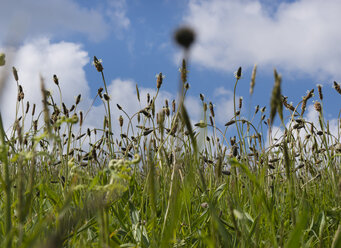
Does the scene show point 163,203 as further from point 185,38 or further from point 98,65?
point 185,38

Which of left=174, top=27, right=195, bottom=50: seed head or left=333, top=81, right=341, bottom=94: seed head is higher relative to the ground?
left=333, top=81, right=341, bottom=94: seed head

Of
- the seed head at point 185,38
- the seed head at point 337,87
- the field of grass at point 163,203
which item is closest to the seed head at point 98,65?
the field of grass at point 163,203

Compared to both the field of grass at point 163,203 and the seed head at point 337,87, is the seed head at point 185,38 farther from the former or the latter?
the seed head at point 337,87

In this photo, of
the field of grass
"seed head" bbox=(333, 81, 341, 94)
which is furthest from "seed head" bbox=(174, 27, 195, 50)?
"seed head" bbox=(333, 81, 341, 94)

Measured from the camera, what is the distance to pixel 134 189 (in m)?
2.13

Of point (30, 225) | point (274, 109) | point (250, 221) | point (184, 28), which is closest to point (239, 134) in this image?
point (250, 221)

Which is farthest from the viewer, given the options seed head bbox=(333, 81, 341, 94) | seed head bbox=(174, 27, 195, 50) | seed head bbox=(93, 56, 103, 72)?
seed head bbox=(333, 81, 341, 94)

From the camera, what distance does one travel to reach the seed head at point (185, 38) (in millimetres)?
561

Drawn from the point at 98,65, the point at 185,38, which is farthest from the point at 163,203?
the point at 185,38

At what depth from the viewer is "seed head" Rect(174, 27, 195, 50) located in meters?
0.56

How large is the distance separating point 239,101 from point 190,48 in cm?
236

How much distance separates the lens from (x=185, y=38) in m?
0.56

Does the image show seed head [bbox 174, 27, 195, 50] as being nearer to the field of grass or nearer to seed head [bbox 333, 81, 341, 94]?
the field of grass

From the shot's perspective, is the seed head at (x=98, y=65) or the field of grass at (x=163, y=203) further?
the seed head at (x=98, y=65)
